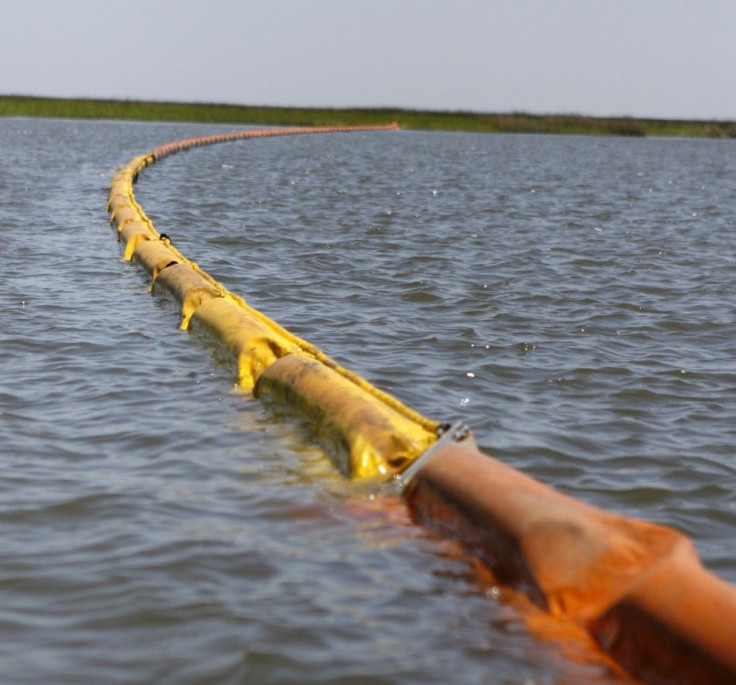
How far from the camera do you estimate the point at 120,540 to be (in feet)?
16.0

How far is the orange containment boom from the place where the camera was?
12.0 feet

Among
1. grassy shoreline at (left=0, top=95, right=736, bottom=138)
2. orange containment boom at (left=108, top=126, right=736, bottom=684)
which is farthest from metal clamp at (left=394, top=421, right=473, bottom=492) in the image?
grassy shoreline at (left=0, top=95, right=736, bottom=138)

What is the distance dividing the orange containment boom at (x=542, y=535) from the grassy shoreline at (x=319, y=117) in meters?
80.3

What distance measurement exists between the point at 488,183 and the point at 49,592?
87.7ft

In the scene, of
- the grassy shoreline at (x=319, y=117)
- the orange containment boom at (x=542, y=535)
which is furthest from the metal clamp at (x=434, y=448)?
the grassy shoreline at (x=319, y=117)

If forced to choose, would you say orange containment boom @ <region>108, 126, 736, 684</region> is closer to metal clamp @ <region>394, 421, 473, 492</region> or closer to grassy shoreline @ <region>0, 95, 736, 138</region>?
metal clamp @ <region>394, 421, 473, 492</region>

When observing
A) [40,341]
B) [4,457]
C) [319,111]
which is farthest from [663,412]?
[319,111]

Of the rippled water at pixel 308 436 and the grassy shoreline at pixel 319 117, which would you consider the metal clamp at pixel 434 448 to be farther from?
the grassy shoreline at pixel 319 117

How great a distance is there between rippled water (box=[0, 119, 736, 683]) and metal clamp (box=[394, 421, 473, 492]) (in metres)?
0.21

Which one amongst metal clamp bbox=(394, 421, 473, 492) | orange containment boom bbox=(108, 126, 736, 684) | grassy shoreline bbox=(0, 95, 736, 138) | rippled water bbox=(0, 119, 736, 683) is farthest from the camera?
grassy shoreline bbox=(0, 95, 736, 138)

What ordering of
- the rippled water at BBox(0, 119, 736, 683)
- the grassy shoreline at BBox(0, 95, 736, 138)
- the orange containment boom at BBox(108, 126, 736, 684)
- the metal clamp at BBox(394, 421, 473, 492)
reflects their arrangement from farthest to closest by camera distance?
the grassy shoreline at BBox(0, 95, 736, 138) < the metal clamp at BBox(394, 421, 473, 492) < the rippled water at BBox(0, 119, 736, 683) < the orange containment boom at BBox(108, 126, 736, 684)

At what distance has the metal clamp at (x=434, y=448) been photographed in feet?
17.7

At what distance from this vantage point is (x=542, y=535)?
14.3ft

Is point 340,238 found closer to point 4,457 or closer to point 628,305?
point 628,305
